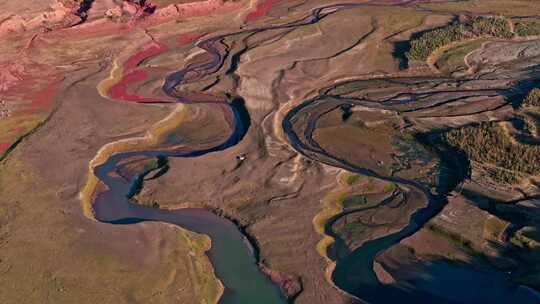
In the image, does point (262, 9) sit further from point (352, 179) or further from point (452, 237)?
point (452, 237)

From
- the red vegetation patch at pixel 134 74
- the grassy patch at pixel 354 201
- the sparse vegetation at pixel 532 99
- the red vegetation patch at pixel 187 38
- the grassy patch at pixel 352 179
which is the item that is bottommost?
the grassy patch at pixel 354 201

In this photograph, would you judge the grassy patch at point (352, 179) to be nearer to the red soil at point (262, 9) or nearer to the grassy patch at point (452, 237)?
the grassy patch at point (452, 237)

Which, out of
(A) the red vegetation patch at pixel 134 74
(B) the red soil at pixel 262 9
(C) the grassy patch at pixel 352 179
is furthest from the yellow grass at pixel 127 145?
(B) the red soil at pixel 262 9

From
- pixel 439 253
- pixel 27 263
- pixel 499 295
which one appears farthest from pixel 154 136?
pixel 499 295

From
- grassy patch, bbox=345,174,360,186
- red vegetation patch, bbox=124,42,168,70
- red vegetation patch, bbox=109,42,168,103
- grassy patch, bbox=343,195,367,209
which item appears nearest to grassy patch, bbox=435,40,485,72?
grassy patch, bbox=345,174,360,186

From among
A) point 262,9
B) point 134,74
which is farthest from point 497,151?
point 262,9

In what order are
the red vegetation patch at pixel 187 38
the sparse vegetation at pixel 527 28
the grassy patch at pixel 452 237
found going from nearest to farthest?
the grassy patch at pixel 452 237 → the sparse vegetation at pixel 527 28 → the red vegetation patch at pixel 187 38

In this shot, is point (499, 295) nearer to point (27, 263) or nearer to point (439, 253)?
point (439, 253)
